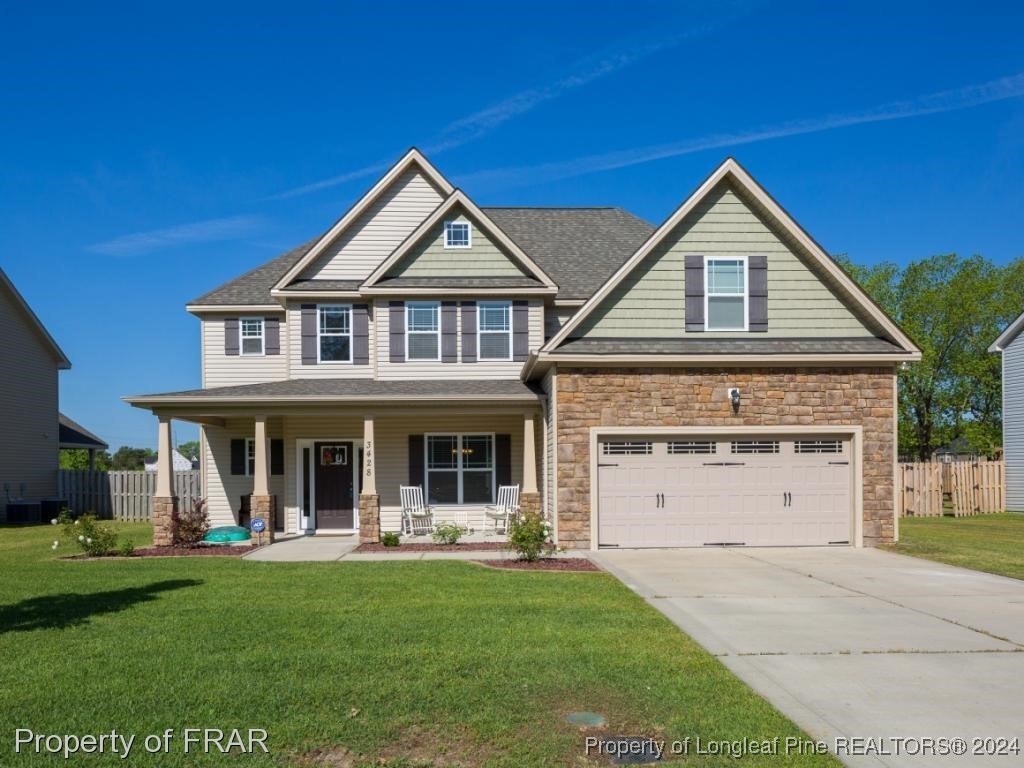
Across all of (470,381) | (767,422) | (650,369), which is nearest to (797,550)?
(767,422)

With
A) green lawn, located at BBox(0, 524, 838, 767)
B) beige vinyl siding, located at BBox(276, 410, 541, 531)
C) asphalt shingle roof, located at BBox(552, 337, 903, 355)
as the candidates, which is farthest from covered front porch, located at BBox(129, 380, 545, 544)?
green lawn, located at BBox(0, 524, 838, 767)

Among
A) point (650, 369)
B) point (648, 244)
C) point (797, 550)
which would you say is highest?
point (648, 244)

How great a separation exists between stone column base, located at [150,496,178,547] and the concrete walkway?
2133mm

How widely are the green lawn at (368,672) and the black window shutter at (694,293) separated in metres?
6.86

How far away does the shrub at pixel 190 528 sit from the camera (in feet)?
57.0

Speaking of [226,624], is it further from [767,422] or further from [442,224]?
[442,224]

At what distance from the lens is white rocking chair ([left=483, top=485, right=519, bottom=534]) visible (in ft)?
61.6

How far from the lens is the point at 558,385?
1590cm

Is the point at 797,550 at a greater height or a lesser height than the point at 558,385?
lesser

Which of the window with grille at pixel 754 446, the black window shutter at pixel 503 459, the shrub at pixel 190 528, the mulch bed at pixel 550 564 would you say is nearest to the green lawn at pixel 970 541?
the window with grille at pixel 754 446

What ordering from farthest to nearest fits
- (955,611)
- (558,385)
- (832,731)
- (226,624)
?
(558,385), (955,611), (226,624), (832,731)

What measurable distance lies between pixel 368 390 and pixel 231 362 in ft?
16.9

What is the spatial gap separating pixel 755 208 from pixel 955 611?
9099 mm

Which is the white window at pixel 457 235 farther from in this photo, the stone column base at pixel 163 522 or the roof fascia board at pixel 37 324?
the roof fascia board at pixel 37 324
